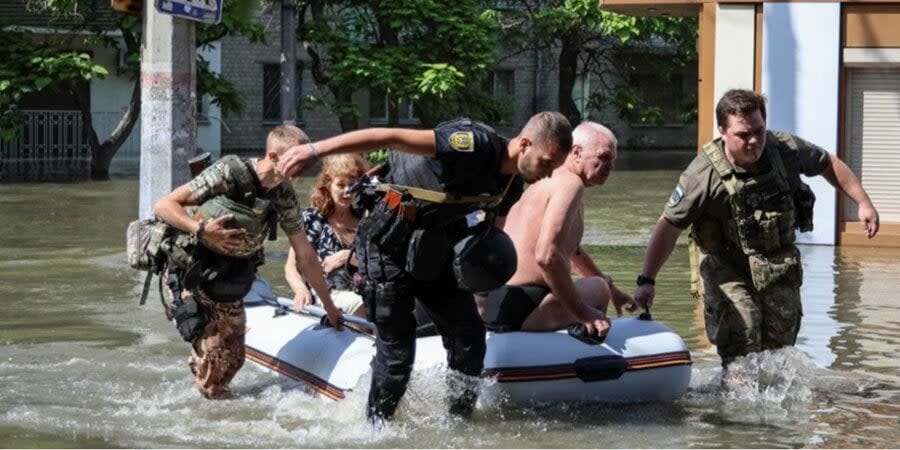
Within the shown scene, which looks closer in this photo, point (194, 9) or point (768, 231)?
point (768, 231)

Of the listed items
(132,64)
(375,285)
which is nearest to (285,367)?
(375,285)

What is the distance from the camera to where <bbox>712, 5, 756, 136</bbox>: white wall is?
16.4 metres

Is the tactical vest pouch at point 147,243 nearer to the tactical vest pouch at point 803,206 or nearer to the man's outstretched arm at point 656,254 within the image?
the man's outstretched arm at point 656,254

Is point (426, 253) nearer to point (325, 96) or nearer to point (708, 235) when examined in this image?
point (708, 235)

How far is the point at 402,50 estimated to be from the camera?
3088 cm

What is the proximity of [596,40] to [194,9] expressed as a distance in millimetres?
32446

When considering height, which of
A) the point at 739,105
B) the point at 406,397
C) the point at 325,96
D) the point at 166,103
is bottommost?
the point at 406,397

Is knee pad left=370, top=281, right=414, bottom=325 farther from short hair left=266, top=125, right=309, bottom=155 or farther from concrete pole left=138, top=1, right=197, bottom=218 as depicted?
concrete pole left=138, top=1, right=197, bottom=218

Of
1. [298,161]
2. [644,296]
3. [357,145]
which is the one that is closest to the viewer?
[298,161]

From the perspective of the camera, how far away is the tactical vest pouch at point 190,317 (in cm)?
773

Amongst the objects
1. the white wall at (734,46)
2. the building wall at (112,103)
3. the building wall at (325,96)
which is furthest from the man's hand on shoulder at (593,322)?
the building wall at (112,103)

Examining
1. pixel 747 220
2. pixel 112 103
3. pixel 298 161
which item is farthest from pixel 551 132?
pixel 112 103

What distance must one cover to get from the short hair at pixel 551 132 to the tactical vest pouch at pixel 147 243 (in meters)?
2.03

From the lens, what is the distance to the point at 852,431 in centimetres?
733
